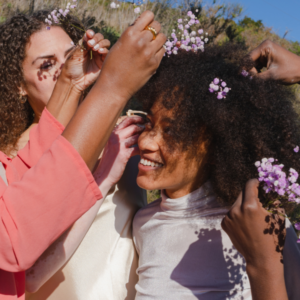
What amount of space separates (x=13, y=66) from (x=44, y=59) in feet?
1.07

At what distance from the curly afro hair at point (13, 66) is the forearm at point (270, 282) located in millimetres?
2176

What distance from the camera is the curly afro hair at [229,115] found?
168 cm

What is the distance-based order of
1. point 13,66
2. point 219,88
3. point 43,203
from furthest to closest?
1. point 13,66
2. point 219,88
3. point 43,203

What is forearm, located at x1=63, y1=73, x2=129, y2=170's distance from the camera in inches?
44.4

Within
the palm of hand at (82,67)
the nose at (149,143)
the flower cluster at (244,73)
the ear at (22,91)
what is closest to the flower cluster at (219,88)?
the flower cluster at (244,73)

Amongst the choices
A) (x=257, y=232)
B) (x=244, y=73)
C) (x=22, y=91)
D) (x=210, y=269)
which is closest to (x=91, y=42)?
(x=244, y=73)

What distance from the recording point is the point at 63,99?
7.25ft

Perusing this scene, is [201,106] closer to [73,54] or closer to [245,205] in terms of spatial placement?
[245,205]

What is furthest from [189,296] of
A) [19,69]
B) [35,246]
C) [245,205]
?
[19,69]

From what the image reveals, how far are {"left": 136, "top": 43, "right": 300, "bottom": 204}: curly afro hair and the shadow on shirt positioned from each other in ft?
0.97

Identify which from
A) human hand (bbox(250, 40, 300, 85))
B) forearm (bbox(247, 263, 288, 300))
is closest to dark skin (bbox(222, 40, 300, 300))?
forearm (bbox(247, 263, 288, 300))

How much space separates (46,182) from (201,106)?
103cm

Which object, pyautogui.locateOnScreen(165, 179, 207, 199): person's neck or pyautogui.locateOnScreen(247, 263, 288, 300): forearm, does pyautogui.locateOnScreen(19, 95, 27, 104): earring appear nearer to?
pyautogui.locateOnScreen(165, 179, 207, 199): person's neck

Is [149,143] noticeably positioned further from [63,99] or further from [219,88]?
[63,99]
